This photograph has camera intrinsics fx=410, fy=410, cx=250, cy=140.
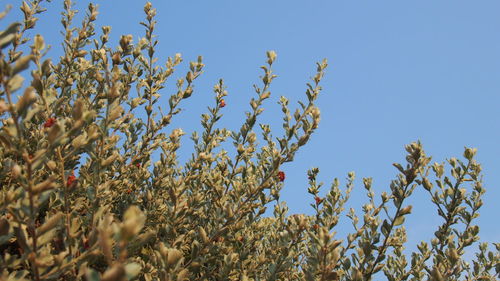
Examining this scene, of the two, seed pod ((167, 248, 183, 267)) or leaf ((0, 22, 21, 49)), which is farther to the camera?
seed pod ((167, 248, 183, 267))

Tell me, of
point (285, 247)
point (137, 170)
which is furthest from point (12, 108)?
point (137, 170)

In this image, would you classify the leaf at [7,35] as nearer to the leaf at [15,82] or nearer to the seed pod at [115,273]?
the leaf at [15,82]

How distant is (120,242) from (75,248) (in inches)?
Answer: 37.2

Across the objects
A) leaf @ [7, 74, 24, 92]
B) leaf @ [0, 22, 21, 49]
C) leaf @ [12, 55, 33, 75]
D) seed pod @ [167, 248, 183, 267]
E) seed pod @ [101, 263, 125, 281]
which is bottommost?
seed pod @ [101, 263, 125, 281]

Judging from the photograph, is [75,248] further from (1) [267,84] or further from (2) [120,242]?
(1) [267,84]

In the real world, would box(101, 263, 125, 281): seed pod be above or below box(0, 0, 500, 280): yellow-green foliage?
below

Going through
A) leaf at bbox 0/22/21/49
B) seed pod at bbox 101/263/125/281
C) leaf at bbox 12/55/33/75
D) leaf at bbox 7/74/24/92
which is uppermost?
leaf at bbox 0/22/21/49

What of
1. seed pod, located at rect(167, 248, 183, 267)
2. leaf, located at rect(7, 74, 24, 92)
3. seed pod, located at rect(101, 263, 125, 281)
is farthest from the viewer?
seed pod, located at rect(167, 248, 183, 267)

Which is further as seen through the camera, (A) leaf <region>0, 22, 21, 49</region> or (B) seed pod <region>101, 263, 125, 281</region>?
(A) leaf <region>0, 22, 21, 49</region>

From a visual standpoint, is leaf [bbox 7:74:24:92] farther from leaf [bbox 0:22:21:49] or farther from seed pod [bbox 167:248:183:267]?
seed pod [bbox 167:248:183:267]

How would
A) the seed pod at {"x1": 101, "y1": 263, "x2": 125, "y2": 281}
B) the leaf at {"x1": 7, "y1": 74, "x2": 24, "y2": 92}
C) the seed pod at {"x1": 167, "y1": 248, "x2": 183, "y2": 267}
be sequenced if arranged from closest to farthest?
the seed pod at {"x1": 101, "y1": 263, "x2": 125, "y2": 281} → the leaf at {"x1": 7, "y1": 74, "x2": 24, "y2": 92} → the seed pod at {"x1": 167, "y1": 248, "x2": 183, "y2": 267}

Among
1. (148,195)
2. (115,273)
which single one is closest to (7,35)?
(115,273)

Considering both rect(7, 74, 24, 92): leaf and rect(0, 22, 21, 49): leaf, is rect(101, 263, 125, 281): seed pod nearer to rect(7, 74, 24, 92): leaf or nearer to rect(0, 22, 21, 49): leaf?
rect(7, 74, 24, 92): leaf

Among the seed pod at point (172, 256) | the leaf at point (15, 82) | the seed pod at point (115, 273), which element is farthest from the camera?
the seed pod at point (172, 256)
